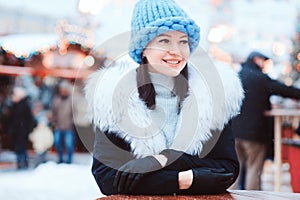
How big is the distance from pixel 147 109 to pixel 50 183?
859 mm

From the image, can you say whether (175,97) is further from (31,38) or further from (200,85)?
(31,38)

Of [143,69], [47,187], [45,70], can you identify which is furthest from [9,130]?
[143,69]

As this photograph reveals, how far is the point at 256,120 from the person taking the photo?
200 centimetres

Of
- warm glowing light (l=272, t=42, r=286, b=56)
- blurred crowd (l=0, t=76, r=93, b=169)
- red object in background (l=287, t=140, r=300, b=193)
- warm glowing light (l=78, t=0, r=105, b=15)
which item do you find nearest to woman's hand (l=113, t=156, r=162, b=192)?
blurred crowd (l=0, t=76, r=93, b=169)

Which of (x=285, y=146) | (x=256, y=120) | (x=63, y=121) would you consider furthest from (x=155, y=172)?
(x=285, y=146)

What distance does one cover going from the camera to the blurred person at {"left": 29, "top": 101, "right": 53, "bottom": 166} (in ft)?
8.82

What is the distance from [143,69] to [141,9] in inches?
6.3

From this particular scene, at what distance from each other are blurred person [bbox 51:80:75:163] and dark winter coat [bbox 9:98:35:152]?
0.16 metres

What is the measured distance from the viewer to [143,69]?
122cm

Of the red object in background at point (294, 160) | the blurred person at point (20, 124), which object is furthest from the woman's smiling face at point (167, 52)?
the red object in background at point (294, 160)

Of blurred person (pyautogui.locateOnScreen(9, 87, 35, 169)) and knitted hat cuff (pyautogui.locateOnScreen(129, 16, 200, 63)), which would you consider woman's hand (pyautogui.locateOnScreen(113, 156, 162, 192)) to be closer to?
knitted hat cuff (pyautogui.locateOnScreen(129, 16, 200, 63))

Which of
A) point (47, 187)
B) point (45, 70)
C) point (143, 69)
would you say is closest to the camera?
point (143, 69)

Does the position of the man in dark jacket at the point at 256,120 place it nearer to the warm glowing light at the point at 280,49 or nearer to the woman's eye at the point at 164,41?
the woman's eye at the point at 164,41

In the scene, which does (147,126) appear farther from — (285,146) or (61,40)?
(61,40)
